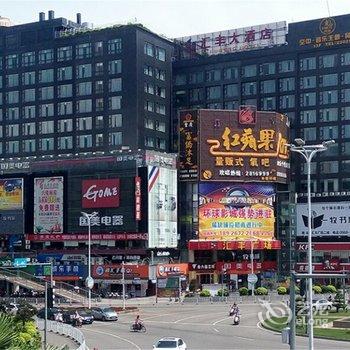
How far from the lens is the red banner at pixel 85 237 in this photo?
119m

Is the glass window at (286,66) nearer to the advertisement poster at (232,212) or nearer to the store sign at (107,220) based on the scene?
the advertisement poster at (232,212)

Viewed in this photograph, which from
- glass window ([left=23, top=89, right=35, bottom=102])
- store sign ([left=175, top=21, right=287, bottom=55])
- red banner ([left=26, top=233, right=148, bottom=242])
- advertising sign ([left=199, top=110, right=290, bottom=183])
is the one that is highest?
store sign ([left=175, top=21, right=287, bottom=55])

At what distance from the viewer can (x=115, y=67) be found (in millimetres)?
142000

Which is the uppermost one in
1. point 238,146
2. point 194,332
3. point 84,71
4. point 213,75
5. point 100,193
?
point 213,75

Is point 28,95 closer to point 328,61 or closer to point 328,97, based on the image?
point 328,97

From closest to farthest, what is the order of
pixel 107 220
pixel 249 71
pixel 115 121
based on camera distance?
pixel 107 220 → pixel 115 121 → pixel 249 71

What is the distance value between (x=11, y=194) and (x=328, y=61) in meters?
58.9

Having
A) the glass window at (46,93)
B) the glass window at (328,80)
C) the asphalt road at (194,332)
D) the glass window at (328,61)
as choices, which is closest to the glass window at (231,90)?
the glass window at (328,80)

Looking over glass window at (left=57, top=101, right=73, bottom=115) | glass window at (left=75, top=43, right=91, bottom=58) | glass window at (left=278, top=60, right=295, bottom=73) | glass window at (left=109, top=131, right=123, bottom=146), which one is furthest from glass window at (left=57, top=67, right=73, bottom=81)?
glass window at (left=278, top=60, right=295, bottom=73)

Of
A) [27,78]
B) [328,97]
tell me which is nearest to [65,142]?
[27,78]

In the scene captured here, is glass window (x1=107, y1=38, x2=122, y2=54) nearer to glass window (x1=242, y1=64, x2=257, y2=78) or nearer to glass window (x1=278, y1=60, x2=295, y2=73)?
glass window (x1=242, y1=64, x2=257, y2=78)

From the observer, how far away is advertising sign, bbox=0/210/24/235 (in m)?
129

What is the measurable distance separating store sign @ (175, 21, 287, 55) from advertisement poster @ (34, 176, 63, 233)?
1780 inches

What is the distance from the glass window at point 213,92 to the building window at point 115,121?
21.5 metres
